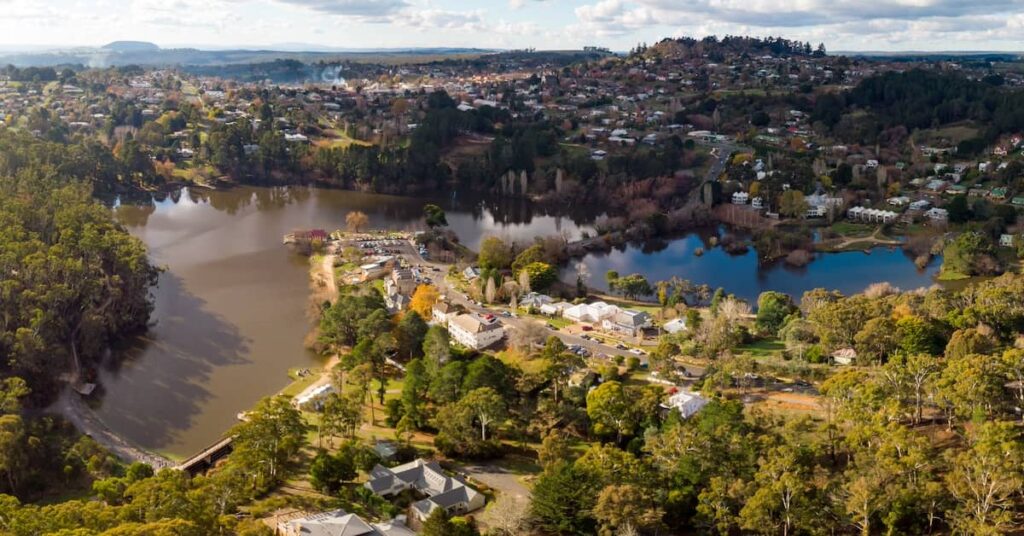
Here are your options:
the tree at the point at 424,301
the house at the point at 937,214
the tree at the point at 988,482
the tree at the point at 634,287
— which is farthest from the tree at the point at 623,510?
the house at the point at 937,214

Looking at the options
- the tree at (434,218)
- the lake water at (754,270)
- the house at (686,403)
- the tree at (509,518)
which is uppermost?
the tree at (434,218)

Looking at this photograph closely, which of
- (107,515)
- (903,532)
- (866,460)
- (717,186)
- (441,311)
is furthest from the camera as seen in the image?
(717,186)

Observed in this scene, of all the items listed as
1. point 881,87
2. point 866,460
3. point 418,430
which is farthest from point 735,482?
point 881,87

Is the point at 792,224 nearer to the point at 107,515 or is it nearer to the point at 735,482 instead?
the point at 735,482

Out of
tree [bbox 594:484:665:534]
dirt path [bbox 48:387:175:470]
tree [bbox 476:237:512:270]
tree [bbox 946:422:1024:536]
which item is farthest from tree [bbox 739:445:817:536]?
tree [bbox 476:237:512:270]

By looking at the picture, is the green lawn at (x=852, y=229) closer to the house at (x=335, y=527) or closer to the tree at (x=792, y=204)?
the tree at (x=792, y=204)

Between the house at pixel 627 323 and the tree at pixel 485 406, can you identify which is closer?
the tree at pixel 485 406

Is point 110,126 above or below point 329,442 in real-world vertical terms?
above

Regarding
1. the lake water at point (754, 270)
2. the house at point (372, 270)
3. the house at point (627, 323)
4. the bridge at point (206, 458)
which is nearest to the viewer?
the bridge at point (206, 458)
